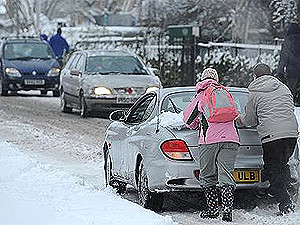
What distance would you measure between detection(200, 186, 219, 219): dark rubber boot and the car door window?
1567mm

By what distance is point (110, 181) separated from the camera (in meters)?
12.2

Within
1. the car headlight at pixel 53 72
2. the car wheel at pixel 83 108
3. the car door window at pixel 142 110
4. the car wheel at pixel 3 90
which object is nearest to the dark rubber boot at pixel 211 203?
the car door window at pixel 142 110

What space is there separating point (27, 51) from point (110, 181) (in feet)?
56.0

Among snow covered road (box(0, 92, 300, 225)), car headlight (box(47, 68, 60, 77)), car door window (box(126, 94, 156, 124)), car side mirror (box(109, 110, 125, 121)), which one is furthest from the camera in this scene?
car headlight (box(47, 68, 60, 77))

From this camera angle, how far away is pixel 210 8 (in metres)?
40.0

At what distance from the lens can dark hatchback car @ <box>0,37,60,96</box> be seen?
27344 millimetres

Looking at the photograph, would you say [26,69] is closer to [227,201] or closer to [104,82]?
[104,82]

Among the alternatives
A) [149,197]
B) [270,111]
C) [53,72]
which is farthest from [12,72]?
[270,111]

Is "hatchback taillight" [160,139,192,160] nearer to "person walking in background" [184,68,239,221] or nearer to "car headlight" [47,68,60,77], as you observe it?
"person walking in background" [184,68,239,221]

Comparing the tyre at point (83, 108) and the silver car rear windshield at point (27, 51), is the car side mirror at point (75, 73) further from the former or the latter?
the silver car rear windshield at point (27, 51)

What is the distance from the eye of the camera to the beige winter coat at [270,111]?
10.2 metres

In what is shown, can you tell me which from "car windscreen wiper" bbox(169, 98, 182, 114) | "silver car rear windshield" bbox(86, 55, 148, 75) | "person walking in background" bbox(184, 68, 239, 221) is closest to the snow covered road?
"person walking in background" bbox(184, 68, 239, 221)

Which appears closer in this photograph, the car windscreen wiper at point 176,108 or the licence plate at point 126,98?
the car windscreen wiper at point 176,108

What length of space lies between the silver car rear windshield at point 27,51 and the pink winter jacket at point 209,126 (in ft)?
60.5
